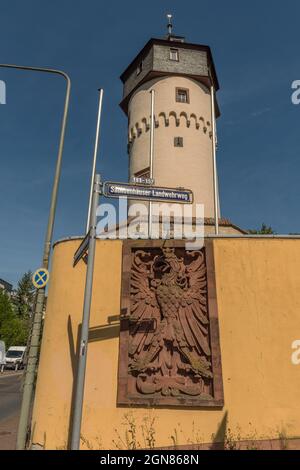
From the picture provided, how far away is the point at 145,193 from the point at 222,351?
444 cm

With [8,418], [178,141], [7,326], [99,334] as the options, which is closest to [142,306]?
[99,334]

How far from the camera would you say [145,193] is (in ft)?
21.9

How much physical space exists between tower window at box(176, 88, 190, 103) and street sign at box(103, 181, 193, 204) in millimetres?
17231

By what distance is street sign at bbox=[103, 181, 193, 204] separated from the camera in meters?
6.51

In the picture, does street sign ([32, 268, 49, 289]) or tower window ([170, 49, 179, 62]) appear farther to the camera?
tower window ([170, 49, 179, 62])

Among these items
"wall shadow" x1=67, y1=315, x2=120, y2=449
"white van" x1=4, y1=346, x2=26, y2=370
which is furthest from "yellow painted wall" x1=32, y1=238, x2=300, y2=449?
"white van" x1=4, y1=346, x2=26, y2=370

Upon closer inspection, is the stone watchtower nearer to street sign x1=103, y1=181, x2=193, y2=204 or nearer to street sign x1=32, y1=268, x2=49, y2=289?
street sign x1=103, y1=181, x2=193, y2=204

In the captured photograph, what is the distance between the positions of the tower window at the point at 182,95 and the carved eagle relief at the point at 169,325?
16.1 metres

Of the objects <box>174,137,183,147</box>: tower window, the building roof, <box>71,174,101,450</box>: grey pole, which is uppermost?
the building roof

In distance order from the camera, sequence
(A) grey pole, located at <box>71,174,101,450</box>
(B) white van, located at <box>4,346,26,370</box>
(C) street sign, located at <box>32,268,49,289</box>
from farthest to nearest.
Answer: (B) white van, located at <box>4,346,26,370</box> < (C) street sign, located at <box>32,268,49,289</box> < (A) grey pole, located at <box>71,174,101,450</box>

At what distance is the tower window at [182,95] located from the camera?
22078mm

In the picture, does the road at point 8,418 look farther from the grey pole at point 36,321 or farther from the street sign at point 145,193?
the street sign at point 145,193

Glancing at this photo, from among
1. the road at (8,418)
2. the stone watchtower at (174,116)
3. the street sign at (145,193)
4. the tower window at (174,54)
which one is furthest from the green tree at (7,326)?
the street sign at (145,193)

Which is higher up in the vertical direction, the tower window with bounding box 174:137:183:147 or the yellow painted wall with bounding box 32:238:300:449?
the tower window with bounding box 174:137:183:147
